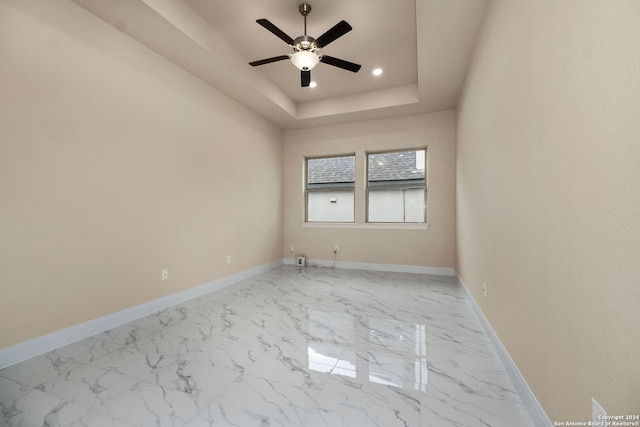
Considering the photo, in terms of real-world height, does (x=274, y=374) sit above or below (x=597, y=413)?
below

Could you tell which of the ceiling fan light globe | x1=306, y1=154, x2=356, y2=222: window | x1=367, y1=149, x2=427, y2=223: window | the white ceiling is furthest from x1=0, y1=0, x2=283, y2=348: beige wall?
x1=367, y1=149, x2=427, y2=223: window

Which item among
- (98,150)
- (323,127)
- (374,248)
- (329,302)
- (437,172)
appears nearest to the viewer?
(98,150)

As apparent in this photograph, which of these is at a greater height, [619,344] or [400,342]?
[619,344]

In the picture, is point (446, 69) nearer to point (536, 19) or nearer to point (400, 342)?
point (536, 19)

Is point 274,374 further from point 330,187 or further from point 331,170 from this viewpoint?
point 331,170

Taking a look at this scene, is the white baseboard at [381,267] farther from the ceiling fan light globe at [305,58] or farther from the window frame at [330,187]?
the ceiling fan light globe at [305,58]

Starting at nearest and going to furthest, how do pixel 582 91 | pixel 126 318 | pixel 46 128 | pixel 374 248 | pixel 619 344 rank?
pixel 619 344 → pixel 582 91 → pixel 46 128 → pixel 126 318 → pixel 374 248

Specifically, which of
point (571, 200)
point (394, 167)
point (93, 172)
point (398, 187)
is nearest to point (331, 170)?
point (394, 167)

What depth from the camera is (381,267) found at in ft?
16.6

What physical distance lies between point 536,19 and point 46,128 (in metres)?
3.32

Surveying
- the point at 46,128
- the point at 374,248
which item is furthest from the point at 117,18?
the point at 374,248

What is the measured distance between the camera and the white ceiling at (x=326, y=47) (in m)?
2.53

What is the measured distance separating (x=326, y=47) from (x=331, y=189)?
2.69 meters

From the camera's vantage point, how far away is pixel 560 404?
1105 mm
